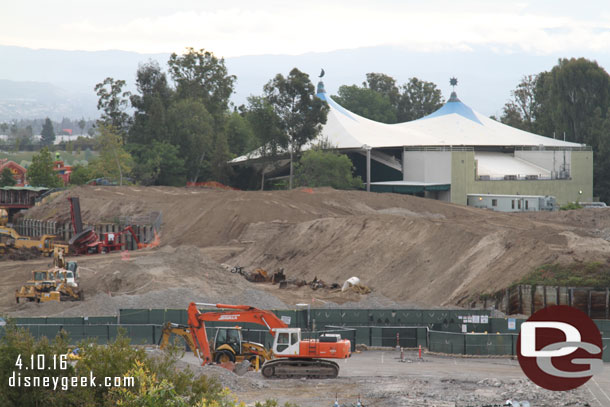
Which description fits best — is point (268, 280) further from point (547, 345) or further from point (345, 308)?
point (547, 345)

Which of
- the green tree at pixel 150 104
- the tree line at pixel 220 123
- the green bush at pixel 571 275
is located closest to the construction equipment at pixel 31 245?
the tree line at pixel 220 123

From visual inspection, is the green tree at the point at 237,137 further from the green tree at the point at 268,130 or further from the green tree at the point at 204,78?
the green tree at the point at 268,130

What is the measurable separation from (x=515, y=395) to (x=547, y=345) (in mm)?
6129

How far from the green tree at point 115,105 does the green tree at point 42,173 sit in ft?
27.0

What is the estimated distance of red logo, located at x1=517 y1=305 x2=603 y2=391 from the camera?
27.1m

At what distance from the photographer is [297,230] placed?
62031 millimetres

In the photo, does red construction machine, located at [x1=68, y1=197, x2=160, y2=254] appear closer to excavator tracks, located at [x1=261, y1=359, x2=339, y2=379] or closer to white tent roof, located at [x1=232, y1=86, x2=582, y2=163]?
white tent roof, located at [x1=232, y1=86, x2=582, y2=163]

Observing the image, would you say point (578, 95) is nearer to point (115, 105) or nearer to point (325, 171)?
point (325, 171)

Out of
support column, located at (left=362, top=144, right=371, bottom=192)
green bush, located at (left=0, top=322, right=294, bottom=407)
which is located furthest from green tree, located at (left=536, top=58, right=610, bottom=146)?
green bush, located at (left=0, top=322, right=294, bottom=407)

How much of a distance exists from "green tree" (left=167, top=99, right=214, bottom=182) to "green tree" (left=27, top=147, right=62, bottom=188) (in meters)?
15.5

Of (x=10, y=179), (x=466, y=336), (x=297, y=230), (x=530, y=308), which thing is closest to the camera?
(x=466, y=336)

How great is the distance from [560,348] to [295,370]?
8741 millimetres

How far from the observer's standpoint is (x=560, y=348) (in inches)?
1146

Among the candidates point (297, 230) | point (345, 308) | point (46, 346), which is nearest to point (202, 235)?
point (297, 230)
